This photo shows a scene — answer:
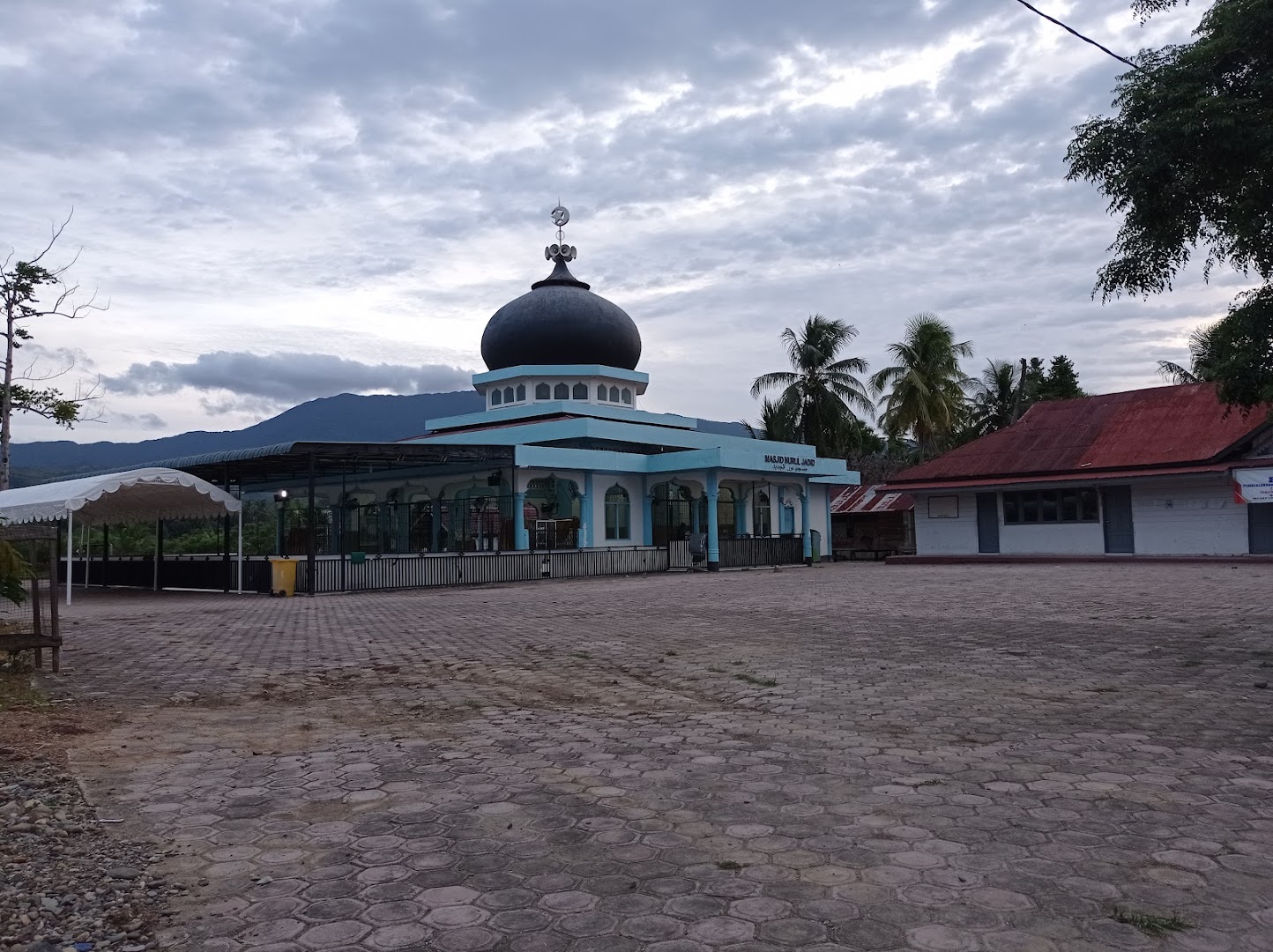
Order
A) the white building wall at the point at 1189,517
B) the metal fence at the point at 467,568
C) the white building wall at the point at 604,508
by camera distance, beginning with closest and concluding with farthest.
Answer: the metal fence at the point at 467,568 < the white building wall at the point at 1189,517 < the white building wall at the point at 604,508

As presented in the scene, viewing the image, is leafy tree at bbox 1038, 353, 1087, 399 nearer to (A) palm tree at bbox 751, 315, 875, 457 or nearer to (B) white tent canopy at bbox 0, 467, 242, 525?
(A) palm tree at bbox 751, 315, 875, 457

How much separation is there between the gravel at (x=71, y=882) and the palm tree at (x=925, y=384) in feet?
136

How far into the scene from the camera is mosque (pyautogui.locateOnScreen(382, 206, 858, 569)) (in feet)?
104

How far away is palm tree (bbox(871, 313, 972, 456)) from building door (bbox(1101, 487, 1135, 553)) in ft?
37.8

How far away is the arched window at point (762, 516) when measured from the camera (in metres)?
38.3

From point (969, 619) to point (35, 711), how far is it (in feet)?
35.2

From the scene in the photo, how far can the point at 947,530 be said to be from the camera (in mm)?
36719

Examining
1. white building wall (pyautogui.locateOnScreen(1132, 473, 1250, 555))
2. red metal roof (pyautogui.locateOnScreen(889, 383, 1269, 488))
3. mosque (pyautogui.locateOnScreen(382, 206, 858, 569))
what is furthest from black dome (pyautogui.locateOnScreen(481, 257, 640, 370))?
white building wall (pyautogui.locateOnScreen(1132, 473, 1250, 555))

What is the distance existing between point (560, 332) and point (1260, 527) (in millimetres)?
23923

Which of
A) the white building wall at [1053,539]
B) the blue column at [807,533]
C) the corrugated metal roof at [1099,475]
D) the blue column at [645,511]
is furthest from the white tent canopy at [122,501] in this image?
the white building wall at [1053,539]

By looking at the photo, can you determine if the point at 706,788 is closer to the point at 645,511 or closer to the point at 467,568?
the point at 467,568

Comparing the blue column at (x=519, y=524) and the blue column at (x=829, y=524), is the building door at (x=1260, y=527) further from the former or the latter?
the blue column at (x=519, y=524)

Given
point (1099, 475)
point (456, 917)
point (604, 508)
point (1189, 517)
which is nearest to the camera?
point (456, 917)

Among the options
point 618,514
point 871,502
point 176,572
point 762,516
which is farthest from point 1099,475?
point 176,572
